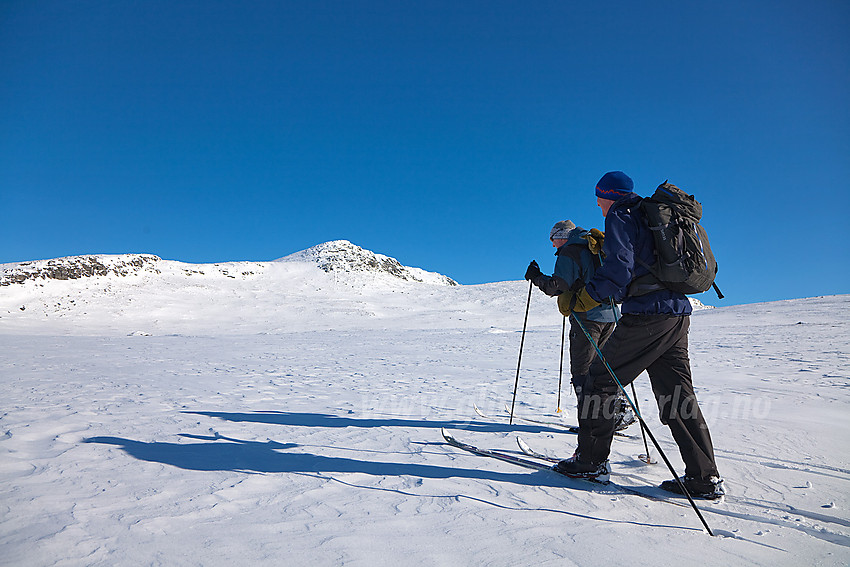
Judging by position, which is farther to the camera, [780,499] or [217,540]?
[780,499]

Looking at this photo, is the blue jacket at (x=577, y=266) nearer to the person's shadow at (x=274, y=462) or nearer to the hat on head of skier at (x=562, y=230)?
the hat on head of skier at (x=562, y=230)

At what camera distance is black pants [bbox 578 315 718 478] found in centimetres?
273

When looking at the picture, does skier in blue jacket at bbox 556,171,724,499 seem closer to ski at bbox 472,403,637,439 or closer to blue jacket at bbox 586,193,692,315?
blue jacket at bbox 586,193,692,315

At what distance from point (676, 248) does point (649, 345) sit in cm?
61

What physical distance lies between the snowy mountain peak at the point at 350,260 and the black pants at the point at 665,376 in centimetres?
4445

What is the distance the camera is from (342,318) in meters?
28.2

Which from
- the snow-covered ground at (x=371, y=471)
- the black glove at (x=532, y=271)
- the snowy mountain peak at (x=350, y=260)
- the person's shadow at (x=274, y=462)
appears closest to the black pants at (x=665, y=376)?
the snow-covered ground at (x=371, y=471)

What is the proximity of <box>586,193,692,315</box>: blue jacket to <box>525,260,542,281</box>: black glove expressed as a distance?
3.85ft

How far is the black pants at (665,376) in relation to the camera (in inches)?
107

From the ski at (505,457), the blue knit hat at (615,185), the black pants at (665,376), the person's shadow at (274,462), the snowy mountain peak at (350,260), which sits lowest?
the person's shadow at (274,462)

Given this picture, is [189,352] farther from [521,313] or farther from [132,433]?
[521,313]

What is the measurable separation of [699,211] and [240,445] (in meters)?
3.82

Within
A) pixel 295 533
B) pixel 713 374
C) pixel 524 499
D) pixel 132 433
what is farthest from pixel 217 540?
pixel 713 374

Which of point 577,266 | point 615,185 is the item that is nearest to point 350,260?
point 577,266
